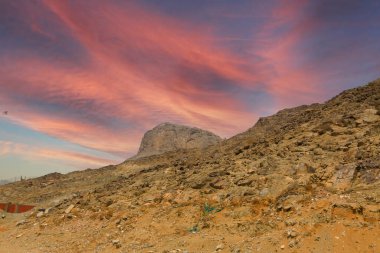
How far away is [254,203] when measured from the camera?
15844 mm

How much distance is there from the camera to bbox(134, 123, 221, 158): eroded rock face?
79000mm

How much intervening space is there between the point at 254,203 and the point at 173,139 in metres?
66.3

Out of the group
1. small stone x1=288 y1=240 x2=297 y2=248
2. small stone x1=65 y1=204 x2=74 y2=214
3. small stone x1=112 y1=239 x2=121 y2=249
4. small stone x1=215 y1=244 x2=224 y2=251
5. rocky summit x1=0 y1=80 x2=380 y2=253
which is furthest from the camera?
small stone x1=65 y1=204 x2=74 y2=214

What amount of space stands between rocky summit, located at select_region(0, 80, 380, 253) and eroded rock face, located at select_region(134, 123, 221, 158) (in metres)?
51.3

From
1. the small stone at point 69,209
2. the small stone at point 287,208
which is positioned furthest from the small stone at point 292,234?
the small stone at point 69,209

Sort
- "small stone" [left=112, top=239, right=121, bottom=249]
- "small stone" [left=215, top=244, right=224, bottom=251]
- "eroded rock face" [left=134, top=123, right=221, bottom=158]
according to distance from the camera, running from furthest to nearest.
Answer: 1. "eroded rock face" [left=134, top=123, right=221, bottom=158]
2. "small stone" [left=112, top=239, right=121, bottom=249]
3. "small stone" [left=215, top=244, right=224, bottom=251]

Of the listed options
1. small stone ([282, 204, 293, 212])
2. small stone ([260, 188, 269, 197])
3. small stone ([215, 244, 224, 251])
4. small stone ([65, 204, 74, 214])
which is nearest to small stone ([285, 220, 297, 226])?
small stone ([282, 204, 293, 212])

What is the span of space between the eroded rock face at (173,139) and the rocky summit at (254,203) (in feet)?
168

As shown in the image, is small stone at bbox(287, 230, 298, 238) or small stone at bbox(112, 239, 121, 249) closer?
small stone at bbox(287, 230, 298, 238)

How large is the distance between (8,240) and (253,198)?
45.2 ft

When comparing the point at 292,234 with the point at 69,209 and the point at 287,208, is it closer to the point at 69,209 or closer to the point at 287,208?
the point at 287,208

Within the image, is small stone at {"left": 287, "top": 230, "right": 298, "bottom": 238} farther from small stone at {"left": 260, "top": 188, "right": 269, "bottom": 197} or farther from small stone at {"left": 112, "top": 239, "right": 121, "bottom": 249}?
small stone at {"left": 112, "top": 239, "right": 121, "bottom": 249}

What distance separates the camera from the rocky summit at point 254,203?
12320 millimetres

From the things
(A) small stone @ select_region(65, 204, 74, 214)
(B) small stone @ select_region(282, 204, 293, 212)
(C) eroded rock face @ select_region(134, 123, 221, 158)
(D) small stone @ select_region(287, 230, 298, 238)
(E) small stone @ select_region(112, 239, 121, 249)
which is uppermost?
(C) eroded rock face @ select_region(134, 123, 221, 158)
